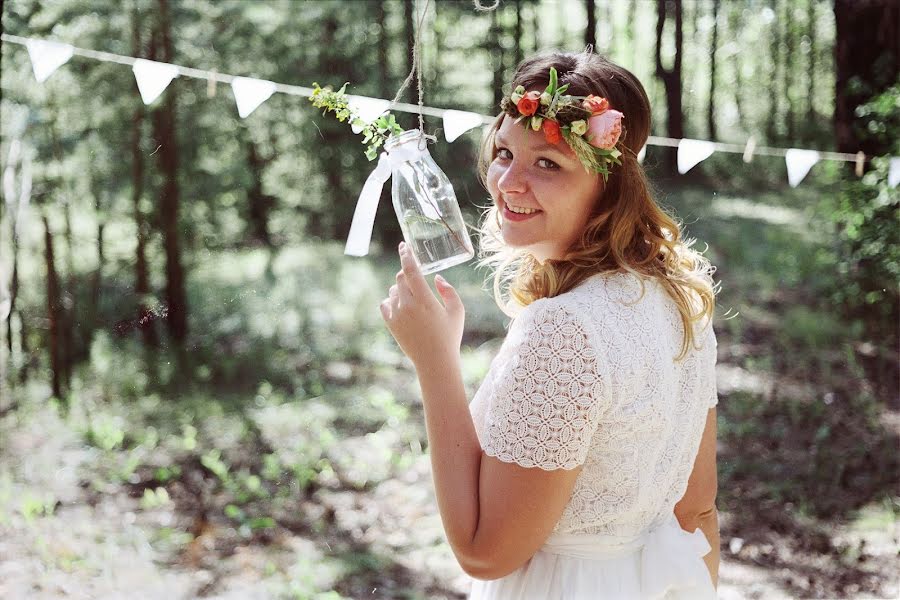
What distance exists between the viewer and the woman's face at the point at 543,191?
4.18 ft

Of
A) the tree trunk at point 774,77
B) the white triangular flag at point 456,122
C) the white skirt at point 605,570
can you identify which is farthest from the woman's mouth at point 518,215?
the tree trunk at point 774,77

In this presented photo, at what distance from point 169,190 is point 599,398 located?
429 centimetres

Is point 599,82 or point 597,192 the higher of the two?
point 599,82

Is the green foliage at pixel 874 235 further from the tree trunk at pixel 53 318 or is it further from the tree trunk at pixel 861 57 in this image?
the tree trunk at pixel 53 318

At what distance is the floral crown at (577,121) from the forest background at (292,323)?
2.19 meters

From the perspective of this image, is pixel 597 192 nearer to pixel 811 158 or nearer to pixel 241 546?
pixel 811 158

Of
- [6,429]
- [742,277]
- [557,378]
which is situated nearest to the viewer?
[557,378]

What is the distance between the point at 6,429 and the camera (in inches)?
163

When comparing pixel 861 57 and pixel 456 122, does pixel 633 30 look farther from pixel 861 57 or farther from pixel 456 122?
pixel 456 122

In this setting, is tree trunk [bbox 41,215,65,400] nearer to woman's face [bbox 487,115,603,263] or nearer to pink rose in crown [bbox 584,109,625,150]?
woman's face [bbox 487,115,603,263]

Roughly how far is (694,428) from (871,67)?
3.99 metres

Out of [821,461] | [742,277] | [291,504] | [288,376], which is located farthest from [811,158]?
[742,277]

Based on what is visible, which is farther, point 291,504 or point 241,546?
point 291,504

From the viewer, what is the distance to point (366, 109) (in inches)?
66.3
